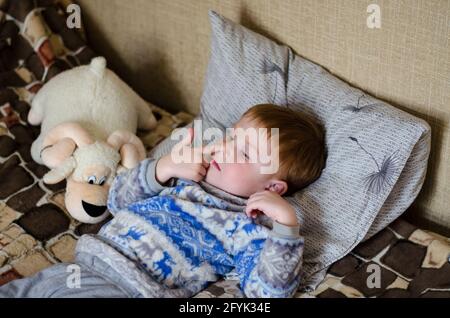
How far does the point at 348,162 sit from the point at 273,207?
0.75ft

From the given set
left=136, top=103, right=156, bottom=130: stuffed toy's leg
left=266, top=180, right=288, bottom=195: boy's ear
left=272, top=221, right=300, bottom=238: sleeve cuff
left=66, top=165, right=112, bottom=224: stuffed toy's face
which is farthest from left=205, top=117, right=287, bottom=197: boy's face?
left=136, top=103, right=156, bottom=130: stuffed toy's leg

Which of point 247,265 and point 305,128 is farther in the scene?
point 305,128

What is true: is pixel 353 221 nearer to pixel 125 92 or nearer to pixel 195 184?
pixel 195 184

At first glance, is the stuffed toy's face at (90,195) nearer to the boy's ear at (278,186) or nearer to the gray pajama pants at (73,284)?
the gray pajama pants at (73,284)

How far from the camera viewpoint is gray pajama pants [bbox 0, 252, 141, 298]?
4.22 ft

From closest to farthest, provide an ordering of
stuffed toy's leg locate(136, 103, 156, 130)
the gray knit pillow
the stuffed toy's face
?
1. the gray knit pillow
2. the stuffed toy's face
3. stuffed toy's leg locate(136, 103, 156, 130)

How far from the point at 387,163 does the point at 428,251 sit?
0.22 metres

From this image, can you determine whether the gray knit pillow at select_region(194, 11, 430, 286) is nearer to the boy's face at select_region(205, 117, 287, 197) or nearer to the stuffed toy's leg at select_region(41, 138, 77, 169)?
the boy's face at select_region(205, 117, 287, 197)

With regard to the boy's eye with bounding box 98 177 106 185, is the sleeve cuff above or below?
above

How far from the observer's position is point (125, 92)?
183 cm

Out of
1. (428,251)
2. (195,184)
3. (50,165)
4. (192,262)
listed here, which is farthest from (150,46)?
(428,251)

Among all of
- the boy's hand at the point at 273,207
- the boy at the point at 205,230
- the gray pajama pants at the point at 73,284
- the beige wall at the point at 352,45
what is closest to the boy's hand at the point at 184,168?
the boy at the point at 205,230

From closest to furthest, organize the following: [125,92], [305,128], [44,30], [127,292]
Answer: [127,292]
[305,128]
[125,92]
[44,30]

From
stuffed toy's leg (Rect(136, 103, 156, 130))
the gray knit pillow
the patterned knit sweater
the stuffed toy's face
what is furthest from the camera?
stuffed toy's leg (Rect(136, 103, 156, 130))
